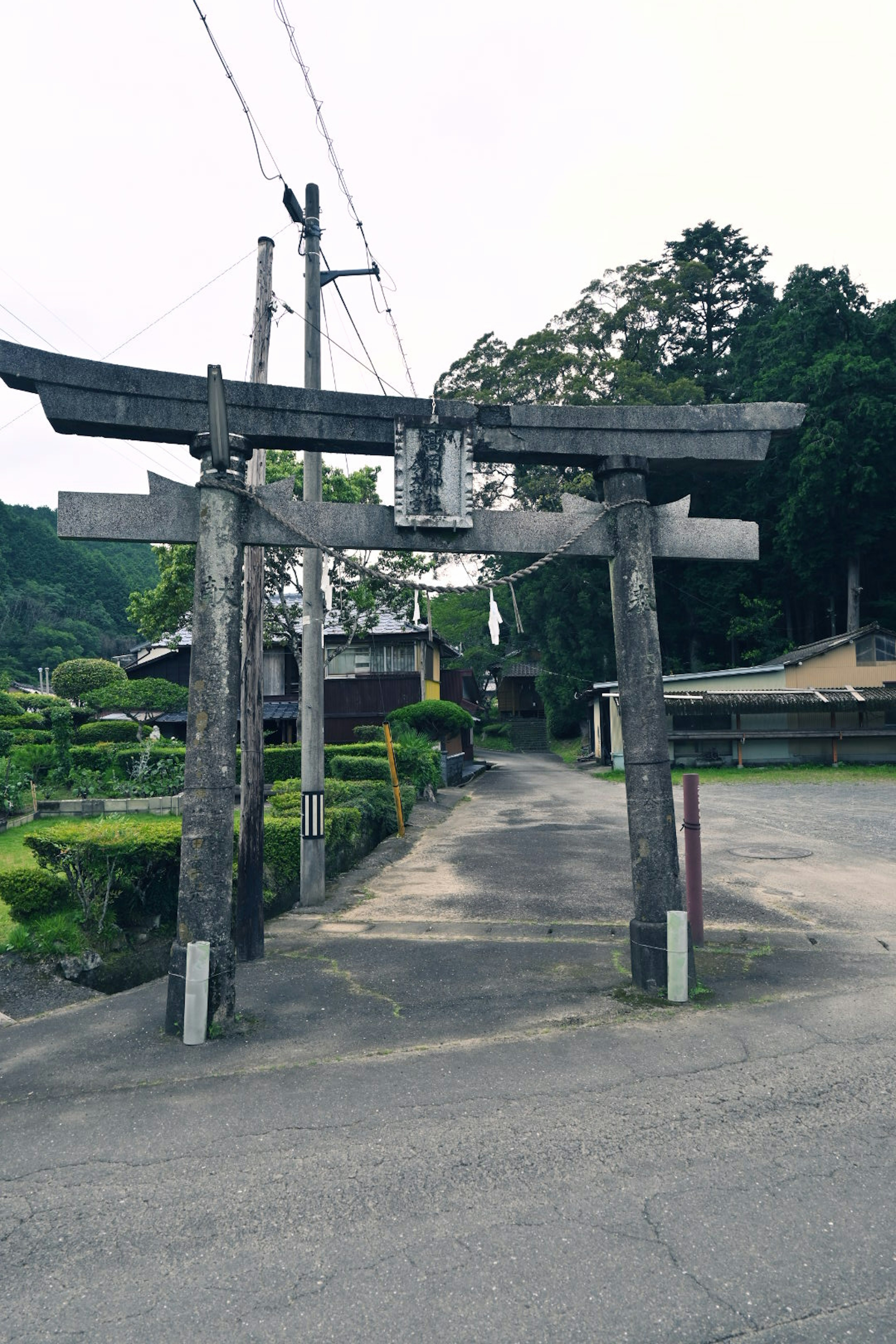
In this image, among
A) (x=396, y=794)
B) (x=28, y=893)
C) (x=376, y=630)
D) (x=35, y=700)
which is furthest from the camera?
(x=35, y=700)

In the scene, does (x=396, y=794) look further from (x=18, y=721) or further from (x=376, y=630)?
(x=18, y=721)

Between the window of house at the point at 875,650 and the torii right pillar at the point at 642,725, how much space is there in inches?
1120

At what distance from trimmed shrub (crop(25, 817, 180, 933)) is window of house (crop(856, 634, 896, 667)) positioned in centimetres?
3012

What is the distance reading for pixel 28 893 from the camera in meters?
7.51

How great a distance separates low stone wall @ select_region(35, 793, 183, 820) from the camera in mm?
17312

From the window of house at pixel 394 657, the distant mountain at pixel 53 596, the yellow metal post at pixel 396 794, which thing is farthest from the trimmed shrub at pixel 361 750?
the distant mountain at pixel 53 596

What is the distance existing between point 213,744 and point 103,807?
1317cm

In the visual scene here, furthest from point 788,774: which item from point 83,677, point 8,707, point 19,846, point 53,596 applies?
point 53,596

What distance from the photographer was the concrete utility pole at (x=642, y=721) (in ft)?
20.4

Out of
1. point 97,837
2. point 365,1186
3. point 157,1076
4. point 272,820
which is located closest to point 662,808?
point 365,1186

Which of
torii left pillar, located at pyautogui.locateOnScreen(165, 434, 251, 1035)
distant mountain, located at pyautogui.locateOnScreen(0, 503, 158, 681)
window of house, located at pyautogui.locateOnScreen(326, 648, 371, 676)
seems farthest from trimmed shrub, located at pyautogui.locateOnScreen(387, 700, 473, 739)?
distant mountain, located at pyautogui.locateOnScreen(0, 503, 158, 681)

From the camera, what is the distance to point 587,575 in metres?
38.8

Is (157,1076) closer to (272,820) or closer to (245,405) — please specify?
(245,405)

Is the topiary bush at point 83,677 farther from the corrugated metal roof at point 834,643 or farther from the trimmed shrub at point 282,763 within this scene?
the corrugated metal roof at point 834,643
